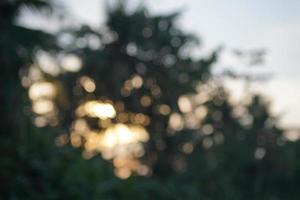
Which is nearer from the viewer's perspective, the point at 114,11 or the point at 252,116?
the point at 114,11

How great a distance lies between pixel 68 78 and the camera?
26250 millimetres

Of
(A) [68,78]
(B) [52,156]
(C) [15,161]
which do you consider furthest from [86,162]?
(A) [68,78]

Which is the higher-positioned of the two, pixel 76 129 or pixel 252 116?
pixel 252 116

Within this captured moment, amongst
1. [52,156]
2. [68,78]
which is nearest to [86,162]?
[52,156]

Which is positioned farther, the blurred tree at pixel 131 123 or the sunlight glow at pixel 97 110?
the sunlight glow at pixel 97 110

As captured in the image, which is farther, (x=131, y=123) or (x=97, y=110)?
(x=131, y=123)

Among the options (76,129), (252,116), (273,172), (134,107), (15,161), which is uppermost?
(252,116)

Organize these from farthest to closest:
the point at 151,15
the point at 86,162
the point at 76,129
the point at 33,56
Answer: 1. the point at 76,129
2. the point at 151,15
3. the point at 86,162
4. the point at 33,56

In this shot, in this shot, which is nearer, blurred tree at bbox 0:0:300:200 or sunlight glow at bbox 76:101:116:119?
blurred tree at bbox 0:0:300:200

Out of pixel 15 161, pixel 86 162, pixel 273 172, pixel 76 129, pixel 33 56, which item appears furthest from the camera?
pixel 273 172

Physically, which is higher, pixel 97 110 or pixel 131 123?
pixel 131 123

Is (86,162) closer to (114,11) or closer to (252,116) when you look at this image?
(114,11)

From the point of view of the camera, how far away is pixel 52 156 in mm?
15273

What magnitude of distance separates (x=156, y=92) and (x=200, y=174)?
30.8 feet
